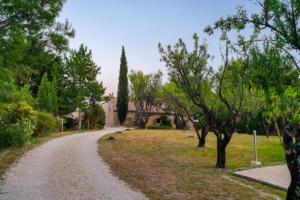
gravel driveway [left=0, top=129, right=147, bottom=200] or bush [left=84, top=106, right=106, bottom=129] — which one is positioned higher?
bush [left=84, top=106, right=106, bottom=129]

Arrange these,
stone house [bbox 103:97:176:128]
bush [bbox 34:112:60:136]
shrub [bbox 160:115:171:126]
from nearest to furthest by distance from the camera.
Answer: bush [bbox 34:112:60:136], shrub [bbox 160:115:171:126], stone house [bbox 103:97:176:128]

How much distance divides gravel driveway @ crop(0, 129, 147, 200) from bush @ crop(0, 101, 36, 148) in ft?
15.7

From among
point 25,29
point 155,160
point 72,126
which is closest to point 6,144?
point 155,160

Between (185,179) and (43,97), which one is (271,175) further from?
(43,97)

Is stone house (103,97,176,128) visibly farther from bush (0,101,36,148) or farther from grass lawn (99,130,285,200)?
grass lawn (99,130,285,200)

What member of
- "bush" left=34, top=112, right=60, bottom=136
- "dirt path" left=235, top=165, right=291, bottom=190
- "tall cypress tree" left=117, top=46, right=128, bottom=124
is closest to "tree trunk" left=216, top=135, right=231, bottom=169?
"dirt path" left=235, top=165, right=291, bottom=190

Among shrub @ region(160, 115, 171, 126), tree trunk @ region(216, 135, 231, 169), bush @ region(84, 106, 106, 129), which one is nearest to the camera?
tree trunk @ region(216, 135, 231, 169)

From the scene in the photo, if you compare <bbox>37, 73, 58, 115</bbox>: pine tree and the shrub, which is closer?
<bbox>37, 73, 58, 115</bbox>: pine tree

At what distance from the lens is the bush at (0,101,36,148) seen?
64.6ft

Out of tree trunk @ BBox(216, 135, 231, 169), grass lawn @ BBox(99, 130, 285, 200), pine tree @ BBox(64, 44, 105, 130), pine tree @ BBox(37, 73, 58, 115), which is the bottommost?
grass lawn @ BBox(99, 130, 285, 200)

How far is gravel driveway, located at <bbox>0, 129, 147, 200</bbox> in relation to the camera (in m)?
8.83

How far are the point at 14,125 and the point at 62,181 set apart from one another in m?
10.5

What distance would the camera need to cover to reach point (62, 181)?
10.5 m

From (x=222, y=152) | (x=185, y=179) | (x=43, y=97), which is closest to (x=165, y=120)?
(x=43, y=97)
